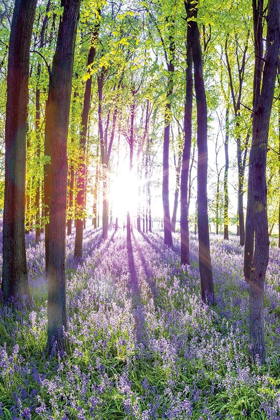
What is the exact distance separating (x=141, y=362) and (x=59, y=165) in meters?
3.33

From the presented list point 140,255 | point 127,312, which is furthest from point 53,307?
point 140,255

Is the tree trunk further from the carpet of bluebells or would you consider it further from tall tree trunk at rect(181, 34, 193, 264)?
tall tree trunk at rect(181, 34, 193, 264)

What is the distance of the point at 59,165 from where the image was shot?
15.0 ft

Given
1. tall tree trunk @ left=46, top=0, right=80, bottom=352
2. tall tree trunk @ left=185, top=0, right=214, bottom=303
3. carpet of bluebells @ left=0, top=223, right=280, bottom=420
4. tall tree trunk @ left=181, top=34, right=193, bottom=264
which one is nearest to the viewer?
carpet of bluebells @ left=0, top=223, right=280, bottom=420

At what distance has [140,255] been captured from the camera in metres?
12.8

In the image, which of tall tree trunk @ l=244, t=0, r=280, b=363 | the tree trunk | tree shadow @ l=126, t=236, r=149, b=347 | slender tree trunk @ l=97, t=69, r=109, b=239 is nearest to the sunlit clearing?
slender tree trunk @ l=97, t=69, r=109, b=239

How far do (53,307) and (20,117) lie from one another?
15.0 ft

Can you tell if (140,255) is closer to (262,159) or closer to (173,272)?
(173,272)

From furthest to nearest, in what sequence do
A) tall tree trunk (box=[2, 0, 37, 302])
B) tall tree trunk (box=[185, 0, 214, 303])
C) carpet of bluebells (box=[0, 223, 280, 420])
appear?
tall tree trunk (box=[185, 0, 214, 303]), tall tree trunk (box=[2, 0, 37, 302]), carpet of bluebells (box=[0, 223, 280, 420])

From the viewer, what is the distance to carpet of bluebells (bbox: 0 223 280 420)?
10.4 feet

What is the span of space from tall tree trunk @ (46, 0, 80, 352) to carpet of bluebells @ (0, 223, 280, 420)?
544mm

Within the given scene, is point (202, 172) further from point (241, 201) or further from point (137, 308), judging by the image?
point (241, 201)

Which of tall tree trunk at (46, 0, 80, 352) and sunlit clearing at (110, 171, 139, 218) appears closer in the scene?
tall tree trunk at (46, 0, 80, 352)

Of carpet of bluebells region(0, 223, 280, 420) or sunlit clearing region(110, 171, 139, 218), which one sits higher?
sunlit clearing region(110, 171, 139, 218)
